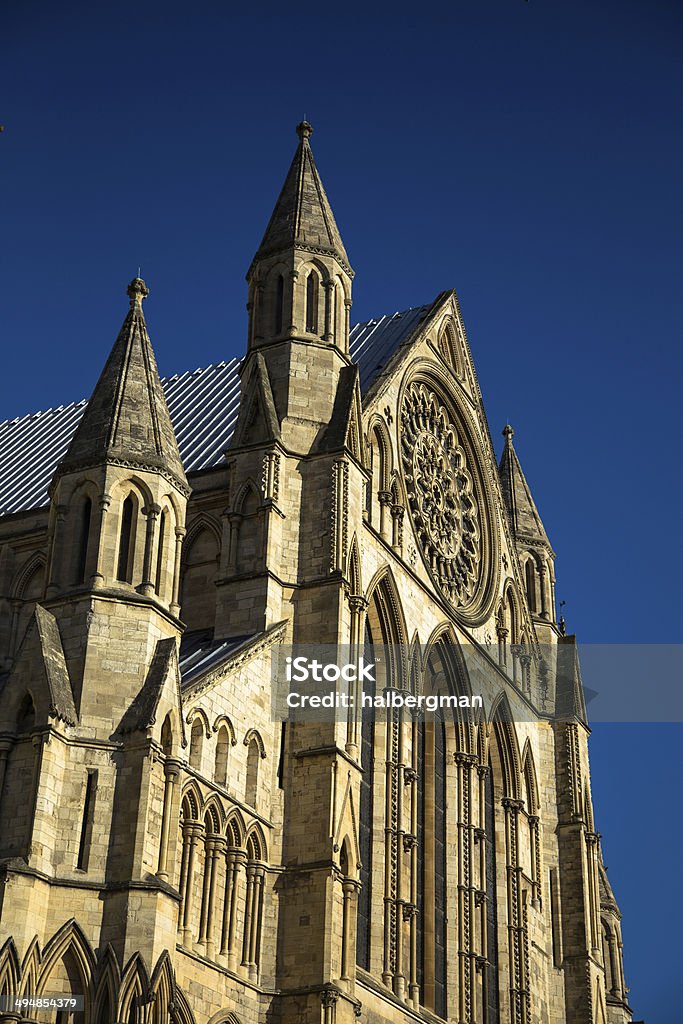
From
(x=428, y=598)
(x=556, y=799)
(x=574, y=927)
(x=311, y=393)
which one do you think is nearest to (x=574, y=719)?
(x=556, y=799)

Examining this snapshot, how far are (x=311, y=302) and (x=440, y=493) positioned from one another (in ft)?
27.9

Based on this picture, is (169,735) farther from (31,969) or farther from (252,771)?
(31,969)

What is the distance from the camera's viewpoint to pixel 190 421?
45719 millimetres

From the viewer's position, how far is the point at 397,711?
39406 mm

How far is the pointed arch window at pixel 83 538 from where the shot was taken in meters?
30.4

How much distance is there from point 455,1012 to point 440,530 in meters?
13.1

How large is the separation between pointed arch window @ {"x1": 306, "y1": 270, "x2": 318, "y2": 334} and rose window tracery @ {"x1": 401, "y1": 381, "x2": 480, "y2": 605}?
17.9 feet

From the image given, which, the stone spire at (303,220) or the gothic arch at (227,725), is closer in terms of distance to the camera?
the gothic arch at (227,725)

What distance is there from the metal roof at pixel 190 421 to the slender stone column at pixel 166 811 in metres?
13.9

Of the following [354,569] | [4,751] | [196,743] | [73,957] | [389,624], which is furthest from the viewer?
[389,624]

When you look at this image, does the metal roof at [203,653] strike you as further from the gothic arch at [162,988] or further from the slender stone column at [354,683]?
the gothic arch at [162,988]

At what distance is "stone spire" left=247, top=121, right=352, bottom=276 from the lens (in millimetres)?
40750

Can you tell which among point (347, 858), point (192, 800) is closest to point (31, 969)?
point (192, 800)

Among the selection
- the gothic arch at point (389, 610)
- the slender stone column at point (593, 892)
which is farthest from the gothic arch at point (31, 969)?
the slender stone column at point (593, 892)
